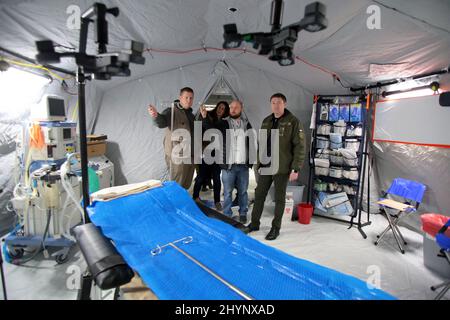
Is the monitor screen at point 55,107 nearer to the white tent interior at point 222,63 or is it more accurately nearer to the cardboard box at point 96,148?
the white tent interior at point 222,63

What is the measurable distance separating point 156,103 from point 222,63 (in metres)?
1.20

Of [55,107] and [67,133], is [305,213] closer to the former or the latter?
[67,133]

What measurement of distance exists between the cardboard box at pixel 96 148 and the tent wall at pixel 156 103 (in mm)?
245

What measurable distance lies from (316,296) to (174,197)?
4.17 feet

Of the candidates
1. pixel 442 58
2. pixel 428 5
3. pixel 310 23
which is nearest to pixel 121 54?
pixel 310 23

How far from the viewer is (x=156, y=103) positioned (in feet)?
12.4

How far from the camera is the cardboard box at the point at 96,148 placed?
3391mm

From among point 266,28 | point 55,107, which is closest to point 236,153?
point 266,28

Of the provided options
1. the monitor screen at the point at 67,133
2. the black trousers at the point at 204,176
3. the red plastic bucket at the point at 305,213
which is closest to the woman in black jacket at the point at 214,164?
the black trousers at the point at 204,176

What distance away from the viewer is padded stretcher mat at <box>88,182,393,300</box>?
1.19 m

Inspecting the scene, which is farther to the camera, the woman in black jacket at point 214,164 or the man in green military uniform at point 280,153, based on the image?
the woman in black jacket at point 214,164
